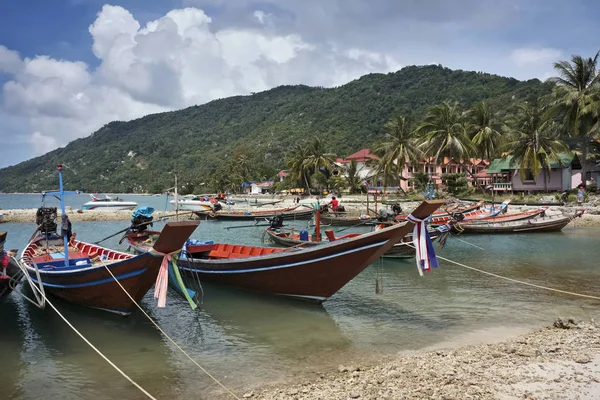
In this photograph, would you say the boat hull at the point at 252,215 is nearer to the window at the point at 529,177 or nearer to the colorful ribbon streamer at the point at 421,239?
the window at the point at 529,177

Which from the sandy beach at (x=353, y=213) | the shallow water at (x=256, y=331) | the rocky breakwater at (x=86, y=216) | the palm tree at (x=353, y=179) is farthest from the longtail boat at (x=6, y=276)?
the palm tree at (x=353, y=179)

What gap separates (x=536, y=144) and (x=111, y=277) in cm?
4131


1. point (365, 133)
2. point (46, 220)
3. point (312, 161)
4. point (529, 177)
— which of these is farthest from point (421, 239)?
point (365, 133)

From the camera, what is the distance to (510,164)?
43969mm

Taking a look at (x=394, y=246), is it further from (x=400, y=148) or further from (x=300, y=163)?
(x=300, y=163)

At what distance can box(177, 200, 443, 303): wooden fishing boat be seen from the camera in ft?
33.6

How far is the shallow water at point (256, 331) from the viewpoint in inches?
316

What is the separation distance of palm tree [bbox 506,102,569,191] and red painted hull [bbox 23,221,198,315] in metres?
38.8

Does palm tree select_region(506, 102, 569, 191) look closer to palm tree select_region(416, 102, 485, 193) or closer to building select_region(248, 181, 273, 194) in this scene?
palm tree select_region(416, 102, 485, 193)

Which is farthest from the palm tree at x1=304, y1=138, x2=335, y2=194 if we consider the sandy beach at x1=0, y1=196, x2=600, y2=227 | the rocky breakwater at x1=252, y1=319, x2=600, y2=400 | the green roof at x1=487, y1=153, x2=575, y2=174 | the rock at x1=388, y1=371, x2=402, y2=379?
the rock at x1=388, y1=371, x2=402, y2=379

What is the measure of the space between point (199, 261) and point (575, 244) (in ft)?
67.5

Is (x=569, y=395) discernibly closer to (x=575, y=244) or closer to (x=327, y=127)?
(x=575, y=244)

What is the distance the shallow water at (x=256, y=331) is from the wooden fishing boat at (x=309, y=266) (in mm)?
493

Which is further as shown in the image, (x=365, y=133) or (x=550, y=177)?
(x=365, y=133)
